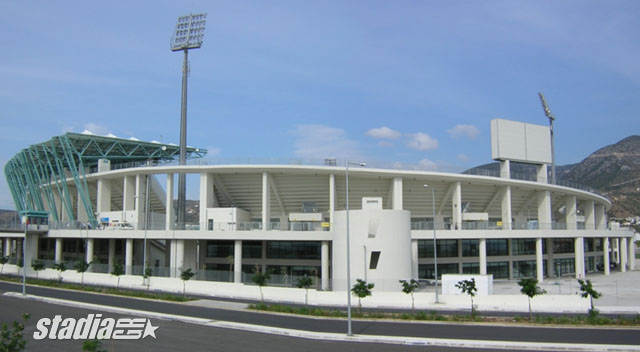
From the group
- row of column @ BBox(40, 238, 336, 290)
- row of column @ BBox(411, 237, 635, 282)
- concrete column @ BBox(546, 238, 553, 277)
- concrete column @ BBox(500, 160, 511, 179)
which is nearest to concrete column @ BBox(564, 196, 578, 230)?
row of column @ BBox(411, 237, 635, 282)

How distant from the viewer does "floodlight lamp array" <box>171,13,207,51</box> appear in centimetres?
7194

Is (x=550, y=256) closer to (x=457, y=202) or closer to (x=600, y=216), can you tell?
(x=457, y=202)

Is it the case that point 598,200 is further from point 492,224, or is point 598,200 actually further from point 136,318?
point 136,318

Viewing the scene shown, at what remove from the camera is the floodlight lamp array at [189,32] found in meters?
71.9

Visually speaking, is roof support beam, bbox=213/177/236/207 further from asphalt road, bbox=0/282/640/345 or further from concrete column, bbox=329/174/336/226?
asphalt road, bbox=0/282/640/345

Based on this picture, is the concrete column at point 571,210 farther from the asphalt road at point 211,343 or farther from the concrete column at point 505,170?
the asphalt road at point 211,343

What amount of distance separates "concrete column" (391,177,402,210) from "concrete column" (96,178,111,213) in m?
38.3

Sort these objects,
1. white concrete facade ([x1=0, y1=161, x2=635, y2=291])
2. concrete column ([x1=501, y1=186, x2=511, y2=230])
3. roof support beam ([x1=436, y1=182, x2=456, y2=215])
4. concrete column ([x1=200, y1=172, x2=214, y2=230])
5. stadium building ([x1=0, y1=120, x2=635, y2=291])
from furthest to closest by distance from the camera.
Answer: concrete column ([x1=501, y1=186, x2=511, y2=230]), roof support beam ([x1=436, y1=182, x2=456, y2=215]), concrete column ([x1=200, y1=172, x2=214, y2=230]), stadium building ([x1=0, y1=120, x2=635, y2=291]), white concrete facade ([x1=0, y1=161, x2=635, y2=291])

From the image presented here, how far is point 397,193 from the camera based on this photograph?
192 feet

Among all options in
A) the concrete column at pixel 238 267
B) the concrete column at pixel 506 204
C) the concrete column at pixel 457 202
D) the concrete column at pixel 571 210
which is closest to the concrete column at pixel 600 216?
the concrete column at pixel 571 210

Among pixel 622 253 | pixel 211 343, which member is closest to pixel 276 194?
pixel 211 343

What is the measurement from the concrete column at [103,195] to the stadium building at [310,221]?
0.44 feet

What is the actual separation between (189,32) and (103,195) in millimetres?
25723

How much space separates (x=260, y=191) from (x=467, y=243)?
27583 millimetres
